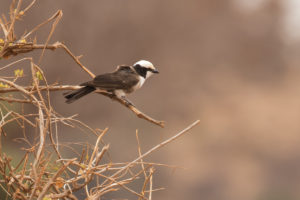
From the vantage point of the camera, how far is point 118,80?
2316 millimetres

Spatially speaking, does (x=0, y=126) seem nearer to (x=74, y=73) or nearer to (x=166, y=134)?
(x=74, y=73)

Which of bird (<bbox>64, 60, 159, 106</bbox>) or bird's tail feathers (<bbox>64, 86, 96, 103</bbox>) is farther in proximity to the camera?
bird (<bbox>64, 60, 159, 106</bbox>)

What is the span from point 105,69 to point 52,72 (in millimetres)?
846

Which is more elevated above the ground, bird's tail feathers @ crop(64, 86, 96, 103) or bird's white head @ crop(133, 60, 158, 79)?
bird's tail feathers @ crop(64, 86, 96, 103)

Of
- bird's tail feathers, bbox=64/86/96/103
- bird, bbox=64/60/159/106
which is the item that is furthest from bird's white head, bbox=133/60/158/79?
bird's tail feathers, bbox=64/86/96/103

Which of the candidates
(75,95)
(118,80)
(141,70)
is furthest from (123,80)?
(75,95)

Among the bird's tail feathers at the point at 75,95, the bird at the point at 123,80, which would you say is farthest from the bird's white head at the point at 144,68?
the bird's tail feathers at the point at 75,95

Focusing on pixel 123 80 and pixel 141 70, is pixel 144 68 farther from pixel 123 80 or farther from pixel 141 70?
pixel 123 80

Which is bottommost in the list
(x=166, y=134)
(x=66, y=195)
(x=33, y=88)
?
(x=166, y=134)

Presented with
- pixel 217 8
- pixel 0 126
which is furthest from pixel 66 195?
pixel 217 8

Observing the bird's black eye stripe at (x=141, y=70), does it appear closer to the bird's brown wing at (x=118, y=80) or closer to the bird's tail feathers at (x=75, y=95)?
the bird's brown wing at (x=118, y=80)

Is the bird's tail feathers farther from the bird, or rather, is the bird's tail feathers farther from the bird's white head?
the bird's white head

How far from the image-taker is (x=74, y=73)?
8.71 metres

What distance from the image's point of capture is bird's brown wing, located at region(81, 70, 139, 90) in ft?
6.93
